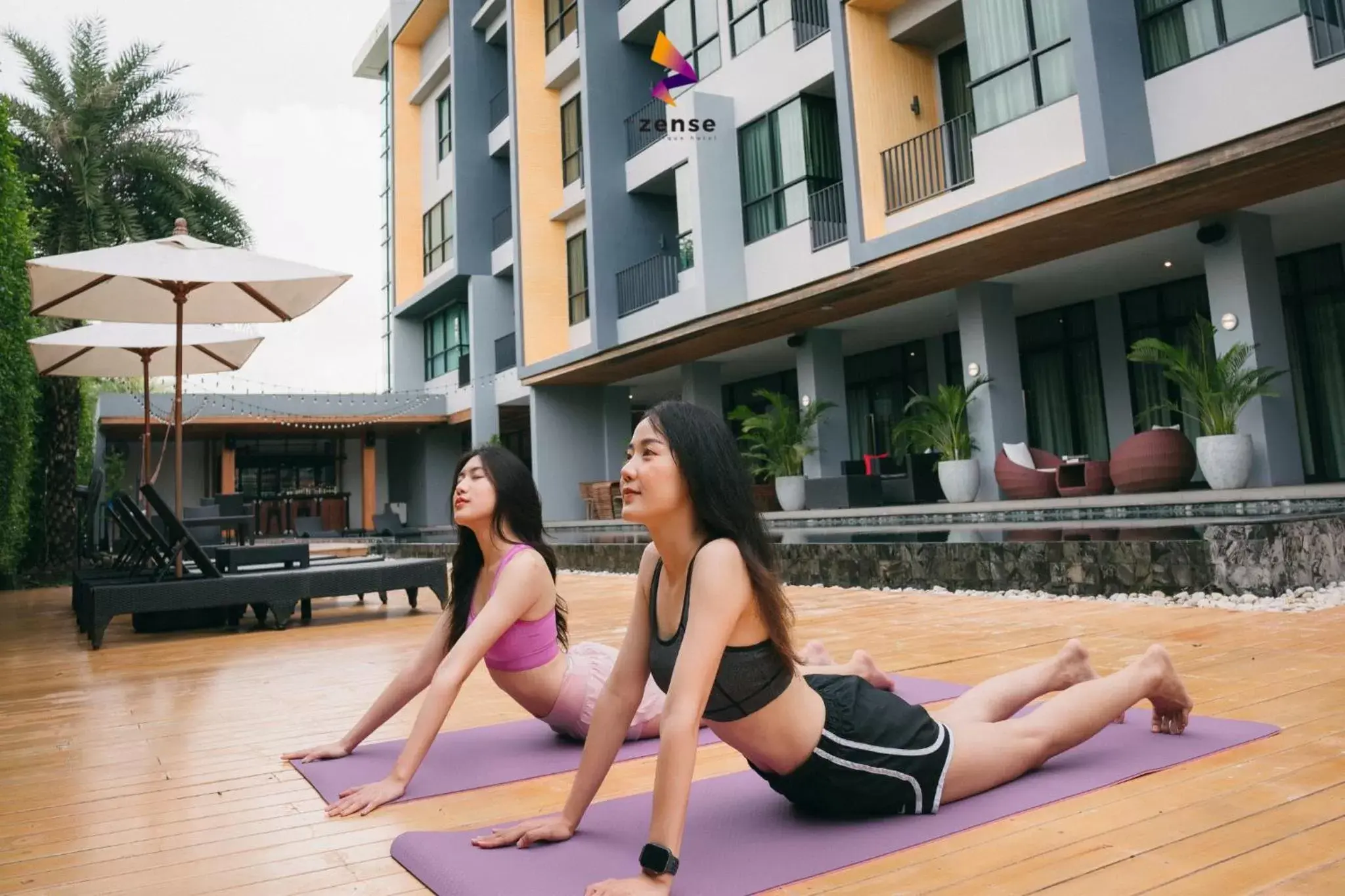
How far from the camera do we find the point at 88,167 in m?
14.9

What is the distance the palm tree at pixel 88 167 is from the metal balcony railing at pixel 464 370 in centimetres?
890

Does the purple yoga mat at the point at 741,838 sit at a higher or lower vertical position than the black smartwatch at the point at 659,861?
lower

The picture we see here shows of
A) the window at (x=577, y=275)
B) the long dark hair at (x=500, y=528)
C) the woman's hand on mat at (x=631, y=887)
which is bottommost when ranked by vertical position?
the woman's hand on mat at (x=631, y=887)

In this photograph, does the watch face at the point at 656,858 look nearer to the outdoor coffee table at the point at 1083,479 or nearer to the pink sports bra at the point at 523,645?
the pink sports bra at the point at 523,645

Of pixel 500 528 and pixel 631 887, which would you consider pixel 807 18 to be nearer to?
pixel 500 528

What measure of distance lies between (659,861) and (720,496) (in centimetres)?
72

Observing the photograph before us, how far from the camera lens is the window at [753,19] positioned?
14.5 meters

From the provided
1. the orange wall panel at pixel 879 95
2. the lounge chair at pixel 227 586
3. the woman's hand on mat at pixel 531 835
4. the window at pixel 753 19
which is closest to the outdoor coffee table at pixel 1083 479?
the orange wall panel at pixel 879 95

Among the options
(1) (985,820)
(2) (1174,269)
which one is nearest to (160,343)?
(1) (985,820)

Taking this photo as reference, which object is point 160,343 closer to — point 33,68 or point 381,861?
point 381,861

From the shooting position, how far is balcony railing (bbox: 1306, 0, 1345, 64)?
8375 millimetres

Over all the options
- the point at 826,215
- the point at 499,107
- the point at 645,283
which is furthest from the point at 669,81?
the point at 499,107

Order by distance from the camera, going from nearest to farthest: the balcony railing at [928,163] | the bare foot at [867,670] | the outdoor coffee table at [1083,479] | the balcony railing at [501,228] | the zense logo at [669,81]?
the bare foot at [867,670], the outdoor coffee table at [1083,479], the balcony railing at [928,163], the zense logo at [669,81], the balcony railing at [501,228]

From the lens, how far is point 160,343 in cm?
898
